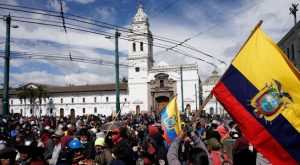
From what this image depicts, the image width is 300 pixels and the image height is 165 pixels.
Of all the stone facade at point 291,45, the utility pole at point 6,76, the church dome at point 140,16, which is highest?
the church dome at point 140,16

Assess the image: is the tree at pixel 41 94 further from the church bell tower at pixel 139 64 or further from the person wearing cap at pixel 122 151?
the person wearing cap at pixel 122 151

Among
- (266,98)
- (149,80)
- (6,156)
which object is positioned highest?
A: (149,80)

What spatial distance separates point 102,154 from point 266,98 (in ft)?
10.9

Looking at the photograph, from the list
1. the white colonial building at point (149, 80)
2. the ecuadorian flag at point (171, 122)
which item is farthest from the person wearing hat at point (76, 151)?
the white colonial building at point (149, 80)

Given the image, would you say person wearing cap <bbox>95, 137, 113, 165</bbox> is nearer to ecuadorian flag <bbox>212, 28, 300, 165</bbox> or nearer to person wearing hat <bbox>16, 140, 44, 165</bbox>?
person wearing hat <bbox>16, 140, 44, 165</bbox>

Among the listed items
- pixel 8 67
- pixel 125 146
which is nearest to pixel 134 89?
pixel 8 67

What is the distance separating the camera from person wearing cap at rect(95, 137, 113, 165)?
5.89 meters

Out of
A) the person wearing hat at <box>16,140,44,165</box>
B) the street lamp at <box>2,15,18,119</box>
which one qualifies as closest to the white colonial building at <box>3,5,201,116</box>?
the street lamp at <box>2,15,18,119</box>

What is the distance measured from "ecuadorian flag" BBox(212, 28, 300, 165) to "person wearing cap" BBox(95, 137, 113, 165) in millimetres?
2549

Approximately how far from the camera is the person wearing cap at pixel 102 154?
5895mm

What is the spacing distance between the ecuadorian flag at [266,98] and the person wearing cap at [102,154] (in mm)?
2549

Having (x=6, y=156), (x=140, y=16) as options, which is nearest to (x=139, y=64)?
(x=140, y=16)

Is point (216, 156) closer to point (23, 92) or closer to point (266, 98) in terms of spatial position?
point (266, 98)

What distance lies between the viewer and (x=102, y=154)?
601cm
